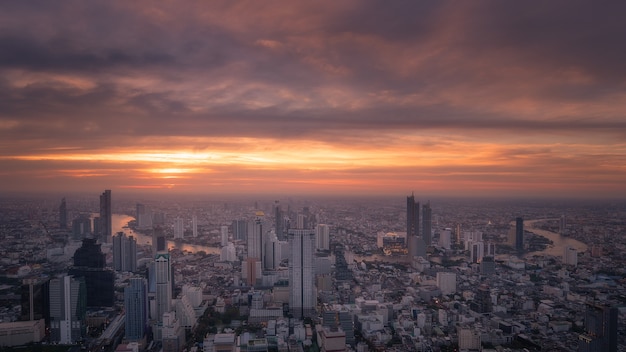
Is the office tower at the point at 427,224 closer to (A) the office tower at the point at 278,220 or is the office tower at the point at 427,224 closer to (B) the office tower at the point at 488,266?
(B) the office tower at the point at 488,266

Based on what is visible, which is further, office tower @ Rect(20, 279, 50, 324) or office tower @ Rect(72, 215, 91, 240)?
office tower @ Rect(72, 215, 91, 240)

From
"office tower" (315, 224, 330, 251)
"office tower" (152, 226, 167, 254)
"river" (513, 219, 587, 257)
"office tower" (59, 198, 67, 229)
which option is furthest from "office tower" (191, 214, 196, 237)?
"river" (513, 219, 587, 257)

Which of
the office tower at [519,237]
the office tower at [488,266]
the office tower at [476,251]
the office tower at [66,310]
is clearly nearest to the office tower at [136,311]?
the office tower at [66,310]

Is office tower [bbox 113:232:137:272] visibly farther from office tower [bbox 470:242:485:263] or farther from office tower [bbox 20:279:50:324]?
office tower [bbox 470:242:485:263]

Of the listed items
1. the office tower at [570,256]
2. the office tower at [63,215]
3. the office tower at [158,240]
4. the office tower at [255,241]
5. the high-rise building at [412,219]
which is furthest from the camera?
the high-rise building at [412,219]

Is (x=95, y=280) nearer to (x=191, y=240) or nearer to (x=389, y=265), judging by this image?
(x=191, y=240)

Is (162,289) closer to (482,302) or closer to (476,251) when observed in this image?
(482,302)
